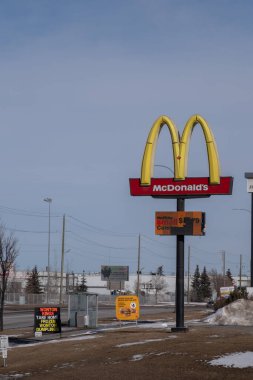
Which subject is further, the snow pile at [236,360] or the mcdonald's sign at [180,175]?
the mcdonald's sign at [180,175]

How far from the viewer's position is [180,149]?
3175 centimetres

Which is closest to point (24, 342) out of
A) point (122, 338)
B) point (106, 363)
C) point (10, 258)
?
point (122, 338)

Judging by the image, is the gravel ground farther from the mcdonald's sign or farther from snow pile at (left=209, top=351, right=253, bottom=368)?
the mcdonald's sign

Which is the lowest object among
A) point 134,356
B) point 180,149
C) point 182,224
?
point 134,356

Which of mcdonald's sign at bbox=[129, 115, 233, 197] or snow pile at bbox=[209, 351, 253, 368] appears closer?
snow pile at bbox=[209, 351, 253, 368]

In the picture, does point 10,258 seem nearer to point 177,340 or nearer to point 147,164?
point 147,164

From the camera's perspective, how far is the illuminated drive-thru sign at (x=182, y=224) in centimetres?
3189

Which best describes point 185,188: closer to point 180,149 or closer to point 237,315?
point 180,149

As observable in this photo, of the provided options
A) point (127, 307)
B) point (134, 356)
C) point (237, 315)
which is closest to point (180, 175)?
point (237, 315)

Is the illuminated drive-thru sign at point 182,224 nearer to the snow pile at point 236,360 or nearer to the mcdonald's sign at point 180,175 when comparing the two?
the mcdonald's sign at point 180,175

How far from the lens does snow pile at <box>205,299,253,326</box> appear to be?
1471 inches

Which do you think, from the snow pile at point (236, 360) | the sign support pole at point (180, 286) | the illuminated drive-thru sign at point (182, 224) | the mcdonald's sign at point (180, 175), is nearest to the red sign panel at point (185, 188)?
the mcdonald's sign at point (180, 175)

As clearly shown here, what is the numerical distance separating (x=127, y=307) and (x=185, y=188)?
9982 millimetres

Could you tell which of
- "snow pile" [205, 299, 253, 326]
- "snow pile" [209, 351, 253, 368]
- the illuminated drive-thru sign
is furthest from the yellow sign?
"snow pile" [209, 351, 253, 368]
